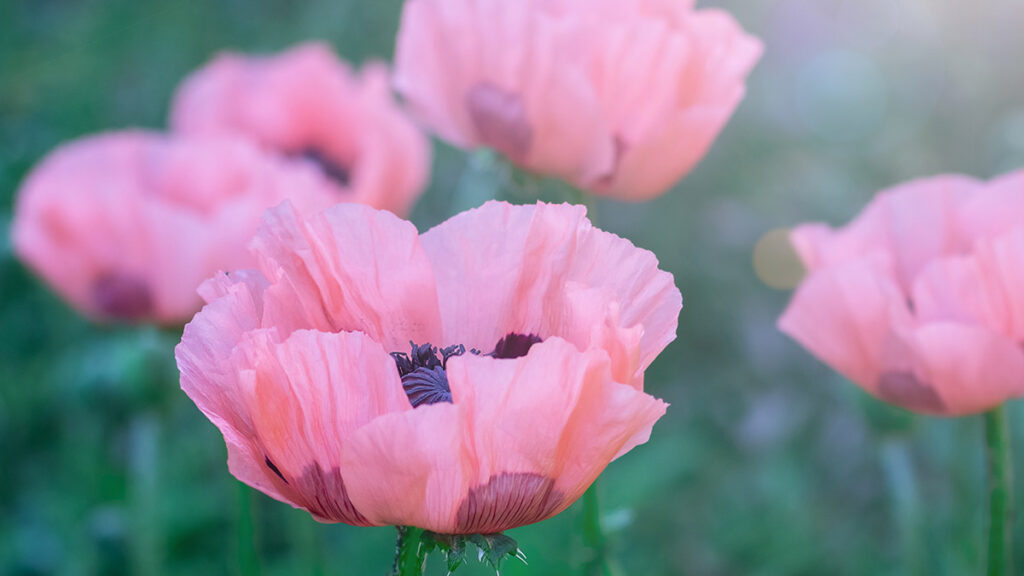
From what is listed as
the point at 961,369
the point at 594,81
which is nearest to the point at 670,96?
the point at 594,81

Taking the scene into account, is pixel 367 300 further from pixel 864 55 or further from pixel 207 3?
pixel 207 3

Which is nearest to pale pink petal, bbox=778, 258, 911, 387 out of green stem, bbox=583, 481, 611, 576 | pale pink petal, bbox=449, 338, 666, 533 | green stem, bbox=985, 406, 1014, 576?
green stem, bbox=985, 406, 1014, 576

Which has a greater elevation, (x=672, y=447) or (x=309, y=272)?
(x=309, y=272)

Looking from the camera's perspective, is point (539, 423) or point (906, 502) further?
point (906, 502)

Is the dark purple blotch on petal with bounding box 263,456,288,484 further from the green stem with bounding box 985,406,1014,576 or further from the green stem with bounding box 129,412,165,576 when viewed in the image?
the green stem with bounding box 129,412,165,576

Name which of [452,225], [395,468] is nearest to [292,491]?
[395,468]

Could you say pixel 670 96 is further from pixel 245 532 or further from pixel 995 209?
pixel 245 532
